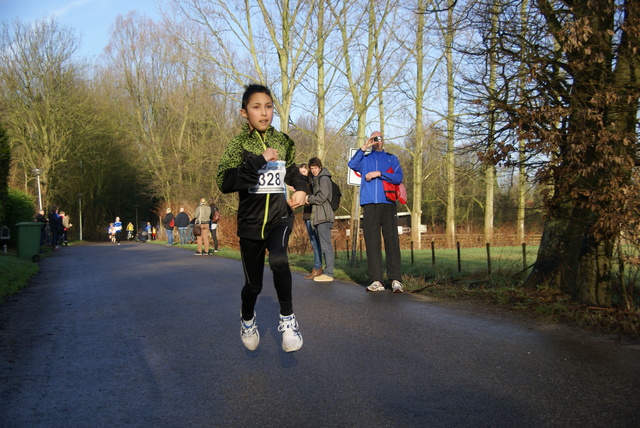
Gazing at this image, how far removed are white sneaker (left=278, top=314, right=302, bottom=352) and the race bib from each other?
1016 mm

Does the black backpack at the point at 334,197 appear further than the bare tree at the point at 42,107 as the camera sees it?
No

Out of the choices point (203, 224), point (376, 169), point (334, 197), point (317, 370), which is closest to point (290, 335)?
point (317, 370)

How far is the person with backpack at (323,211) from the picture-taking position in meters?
10.5

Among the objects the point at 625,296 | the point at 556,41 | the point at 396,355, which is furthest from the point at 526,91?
the point at 396,355

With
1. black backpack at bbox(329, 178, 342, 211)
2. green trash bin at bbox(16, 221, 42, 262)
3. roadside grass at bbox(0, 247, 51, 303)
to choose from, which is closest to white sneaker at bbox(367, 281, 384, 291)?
black backpack at bbox(329, 178, 342, 211)

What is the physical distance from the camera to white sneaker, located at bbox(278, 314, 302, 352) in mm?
4477

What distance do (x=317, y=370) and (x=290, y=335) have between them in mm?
340

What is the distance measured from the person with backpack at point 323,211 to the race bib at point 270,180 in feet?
19.3

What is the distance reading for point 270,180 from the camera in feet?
14.9

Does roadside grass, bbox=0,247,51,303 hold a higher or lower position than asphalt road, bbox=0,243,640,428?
higher

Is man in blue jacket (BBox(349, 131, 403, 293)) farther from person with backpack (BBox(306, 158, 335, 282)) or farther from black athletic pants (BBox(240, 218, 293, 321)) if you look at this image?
black athletic pants (BBox(240, 218, 293, 321))

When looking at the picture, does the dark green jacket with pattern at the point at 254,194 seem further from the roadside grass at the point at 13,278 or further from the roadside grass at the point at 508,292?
the roadside grass at the point at 13,278

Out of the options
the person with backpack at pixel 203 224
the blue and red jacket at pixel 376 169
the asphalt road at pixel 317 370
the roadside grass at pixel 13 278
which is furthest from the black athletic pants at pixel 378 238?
the person with backpack at pixel 203 224

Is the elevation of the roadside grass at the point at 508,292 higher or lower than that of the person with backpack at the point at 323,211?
lower
